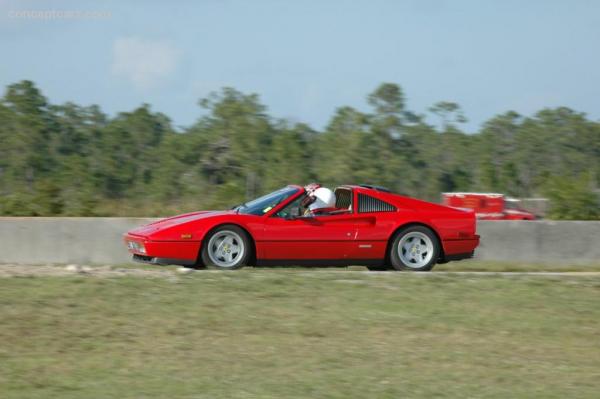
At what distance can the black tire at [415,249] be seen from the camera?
1265 cm

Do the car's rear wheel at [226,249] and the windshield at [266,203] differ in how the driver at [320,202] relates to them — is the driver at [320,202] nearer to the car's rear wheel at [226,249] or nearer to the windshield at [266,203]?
the windshield at [266,203]

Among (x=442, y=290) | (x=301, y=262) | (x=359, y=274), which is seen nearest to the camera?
(x=442, y=290)

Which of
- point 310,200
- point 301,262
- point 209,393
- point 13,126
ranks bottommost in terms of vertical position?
point 209,393

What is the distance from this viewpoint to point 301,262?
40.4ft

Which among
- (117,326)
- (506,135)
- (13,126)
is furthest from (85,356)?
(506,135)

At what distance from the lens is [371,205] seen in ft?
41.7

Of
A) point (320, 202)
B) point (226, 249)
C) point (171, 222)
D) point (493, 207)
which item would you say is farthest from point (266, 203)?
point (493, 207)

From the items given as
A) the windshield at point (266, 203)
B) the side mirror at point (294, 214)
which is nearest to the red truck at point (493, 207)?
the windshield at point (266, 203)

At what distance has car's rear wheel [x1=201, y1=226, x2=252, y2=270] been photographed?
12047 mm

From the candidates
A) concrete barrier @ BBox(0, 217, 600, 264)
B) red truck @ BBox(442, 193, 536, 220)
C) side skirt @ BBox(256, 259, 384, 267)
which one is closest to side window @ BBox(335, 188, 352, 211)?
side skirt @ BBox(256, 259, 384, 267)

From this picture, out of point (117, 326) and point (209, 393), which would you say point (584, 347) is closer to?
point (209, 393)

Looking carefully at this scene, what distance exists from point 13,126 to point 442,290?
31.5 m

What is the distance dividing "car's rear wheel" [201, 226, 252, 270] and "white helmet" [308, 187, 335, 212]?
3.62 feet

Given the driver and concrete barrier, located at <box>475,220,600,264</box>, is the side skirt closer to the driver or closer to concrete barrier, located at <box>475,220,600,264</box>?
the driver
